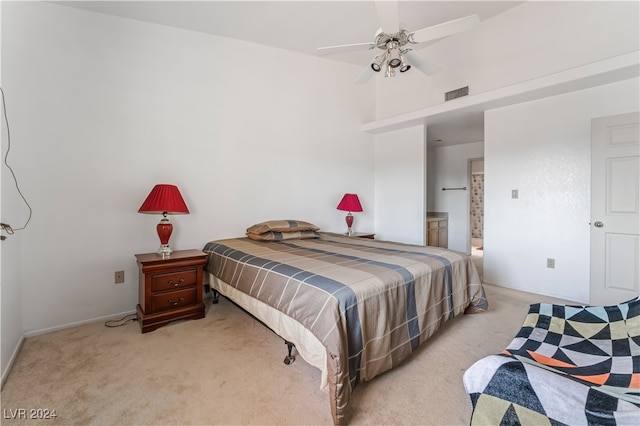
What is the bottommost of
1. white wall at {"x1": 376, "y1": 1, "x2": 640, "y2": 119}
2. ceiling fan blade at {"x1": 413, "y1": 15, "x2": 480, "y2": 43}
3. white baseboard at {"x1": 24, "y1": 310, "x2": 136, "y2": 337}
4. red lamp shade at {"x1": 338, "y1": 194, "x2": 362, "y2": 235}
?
white baseboard at {"x1": 24, "y1": 310, "x2": 136, "y2": 337}

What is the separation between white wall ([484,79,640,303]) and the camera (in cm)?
284

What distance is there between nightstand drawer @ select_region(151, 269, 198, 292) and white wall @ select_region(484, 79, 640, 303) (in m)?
3.51

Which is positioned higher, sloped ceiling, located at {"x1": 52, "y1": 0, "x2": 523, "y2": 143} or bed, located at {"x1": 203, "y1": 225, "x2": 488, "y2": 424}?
sloped ceiling, located at {"x1": 52, "y1": 0, "x2": 523, "y2": 143}

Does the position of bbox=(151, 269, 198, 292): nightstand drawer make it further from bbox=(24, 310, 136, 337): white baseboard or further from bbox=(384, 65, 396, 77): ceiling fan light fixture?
bbox=(384, 65, 396, 77): ceiling fan light fixture

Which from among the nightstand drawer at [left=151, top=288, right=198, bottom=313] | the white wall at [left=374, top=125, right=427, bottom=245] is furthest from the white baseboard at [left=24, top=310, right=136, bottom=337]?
the white wall at [left=374, top=125, right=427, bottom=245]

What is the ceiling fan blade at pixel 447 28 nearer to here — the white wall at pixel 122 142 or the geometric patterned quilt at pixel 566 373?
the geometric patterned quilt at pixel 566 373

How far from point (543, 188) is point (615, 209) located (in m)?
0.63

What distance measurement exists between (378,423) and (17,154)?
3.20 meters

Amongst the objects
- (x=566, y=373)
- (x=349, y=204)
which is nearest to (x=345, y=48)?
(x=349, y=204)

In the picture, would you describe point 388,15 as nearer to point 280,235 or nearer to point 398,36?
point 398,36

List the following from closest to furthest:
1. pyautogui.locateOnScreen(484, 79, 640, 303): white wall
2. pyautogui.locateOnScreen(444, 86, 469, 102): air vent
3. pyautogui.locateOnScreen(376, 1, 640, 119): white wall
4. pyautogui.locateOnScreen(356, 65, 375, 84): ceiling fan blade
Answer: pyautogui.locateOnScreen(356, 65, 375, 84): ceiling fan blade < pyautogui.locateOnScreen(376, 1, 640, 119): white wall < pyautogui.locateOnScreen(484, 79, 640, 303): white wall < pyautogui.locateOnScreen(444, 86, 469, 102): air vent

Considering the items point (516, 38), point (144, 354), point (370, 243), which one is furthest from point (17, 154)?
point (516, 38)

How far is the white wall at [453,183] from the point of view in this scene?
5715 mm

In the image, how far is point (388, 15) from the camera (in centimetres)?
183
